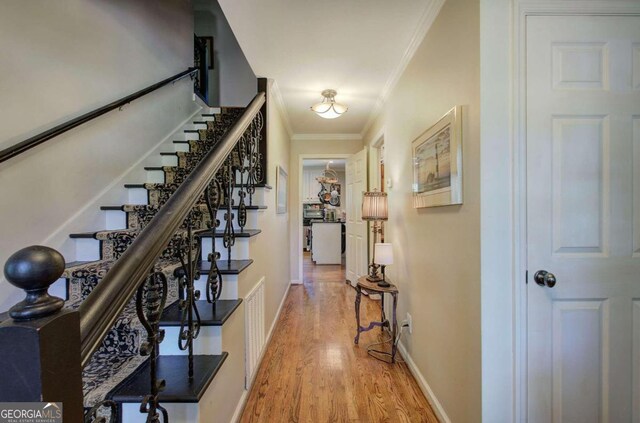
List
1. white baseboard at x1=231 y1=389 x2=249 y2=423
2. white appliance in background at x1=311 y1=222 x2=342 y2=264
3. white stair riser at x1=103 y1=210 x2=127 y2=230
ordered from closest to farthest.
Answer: white baseboard at x1=231 y1=389 x2=249 y2=423 → white stair riser at x1=103 y1=210 x2=127 y2=230 → white appliance in background at x1=311 y1=222 x2=342 y2=264

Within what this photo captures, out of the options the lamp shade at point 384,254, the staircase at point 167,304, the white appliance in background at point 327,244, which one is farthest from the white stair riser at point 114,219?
the white appliance in background at point 327,244

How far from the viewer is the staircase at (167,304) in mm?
861

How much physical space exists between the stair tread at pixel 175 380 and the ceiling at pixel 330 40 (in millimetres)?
2018

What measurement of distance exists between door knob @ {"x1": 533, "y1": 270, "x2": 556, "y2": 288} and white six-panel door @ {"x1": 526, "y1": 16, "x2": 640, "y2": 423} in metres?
0.02

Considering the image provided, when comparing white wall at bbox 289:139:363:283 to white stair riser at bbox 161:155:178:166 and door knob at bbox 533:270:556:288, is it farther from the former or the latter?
door knob at bbox 533:270:556:288

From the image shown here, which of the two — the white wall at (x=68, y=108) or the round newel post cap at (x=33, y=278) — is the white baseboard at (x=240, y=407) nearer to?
the white wall at (x=68, y=108)

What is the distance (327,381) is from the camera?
1960mm

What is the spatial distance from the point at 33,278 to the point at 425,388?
2102mm

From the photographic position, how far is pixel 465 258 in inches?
53.0

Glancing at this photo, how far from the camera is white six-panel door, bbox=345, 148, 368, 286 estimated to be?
406 centimetres

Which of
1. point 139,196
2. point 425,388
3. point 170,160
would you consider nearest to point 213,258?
point 139,196

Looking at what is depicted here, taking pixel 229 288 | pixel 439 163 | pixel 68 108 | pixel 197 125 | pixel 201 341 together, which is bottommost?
pixel 201 341

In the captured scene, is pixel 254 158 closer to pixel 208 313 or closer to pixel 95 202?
pixel 95 202

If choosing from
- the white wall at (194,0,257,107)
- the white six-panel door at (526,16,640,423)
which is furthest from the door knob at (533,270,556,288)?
the white wall at (194,0,257,107)
